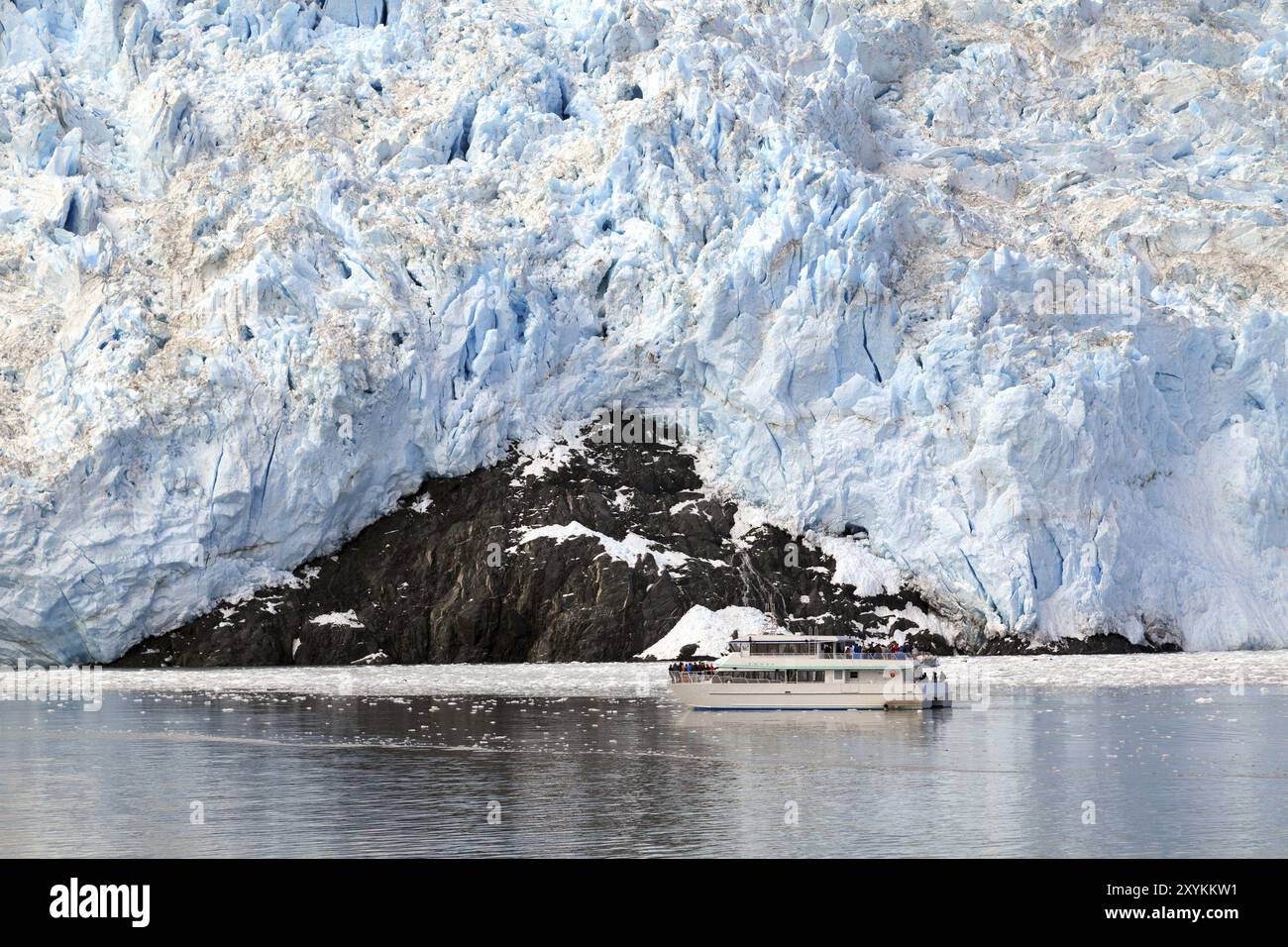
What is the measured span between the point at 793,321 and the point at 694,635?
9861mm

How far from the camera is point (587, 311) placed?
149 feet

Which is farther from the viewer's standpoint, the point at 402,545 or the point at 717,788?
the point at 402,545

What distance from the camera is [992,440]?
41.0 meters

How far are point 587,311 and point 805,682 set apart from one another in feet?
58.7

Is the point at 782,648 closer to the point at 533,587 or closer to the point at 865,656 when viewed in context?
the point at 865,656

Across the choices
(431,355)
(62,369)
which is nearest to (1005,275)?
(431,355)

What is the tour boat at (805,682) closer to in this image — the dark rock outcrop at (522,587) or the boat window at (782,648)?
the boat window at (782,648)

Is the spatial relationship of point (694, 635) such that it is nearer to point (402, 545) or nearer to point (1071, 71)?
point (402, 545)

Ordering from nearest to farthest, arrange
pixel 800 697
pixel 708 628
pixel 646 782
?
pixel 646 782, pixel 800 697, pixel 708 628

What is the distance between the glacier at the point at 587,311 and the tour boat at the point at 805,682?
10492 mm

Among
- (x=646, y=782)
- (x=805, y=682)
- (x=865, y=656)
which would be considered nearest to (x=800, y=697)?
(x=805, y=682)

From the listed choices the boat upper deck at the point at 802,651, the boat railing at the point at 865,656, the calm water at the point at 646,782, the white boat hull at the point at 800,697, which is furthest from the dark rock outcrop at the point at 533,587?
the calm water at the point at 646,782
